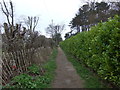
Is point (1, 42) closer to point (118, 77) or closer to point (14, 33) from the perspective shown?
point (14, 33)

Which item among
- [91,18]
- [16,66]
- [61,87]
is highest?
[91,18]

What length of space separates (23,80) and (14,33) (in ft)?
12.2

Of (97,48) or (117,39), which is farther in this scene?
(97,48)

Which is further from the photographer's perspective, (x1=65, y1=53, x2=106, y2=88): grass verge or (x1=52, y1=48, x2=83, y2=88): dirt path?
(x1=52, y1=48, x2=83, y2=88): dirt path

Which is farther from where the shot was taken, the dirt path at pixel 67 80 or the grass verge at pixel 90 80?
the dirt path at pixel 67 80

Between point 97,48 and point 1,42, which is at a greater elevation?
point 1,42

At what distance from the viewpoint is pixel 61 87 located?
4859mm

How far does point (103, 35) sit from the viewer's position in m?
4.50

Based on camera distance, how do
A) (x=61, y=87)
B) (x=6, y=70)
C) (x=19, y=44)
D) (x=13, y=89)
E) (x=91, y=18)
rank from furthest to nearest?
(x=91, y=18), (x=19, y=44), (x=6, y=70), (x=61, y=87), (x=13, y=89)

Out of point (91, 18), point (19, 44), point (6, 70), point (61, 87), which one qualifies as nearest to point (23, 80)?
point (6, 70)

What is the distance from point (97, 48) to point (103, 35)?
0.75m

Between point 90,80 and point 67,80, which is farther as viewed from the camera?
point 67,80

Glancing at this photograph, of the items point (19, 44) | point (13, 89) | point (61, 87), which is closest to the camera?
point (13, 89)

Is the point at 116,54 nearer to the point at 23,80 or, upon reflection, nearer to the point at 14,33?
the point at 23,80
